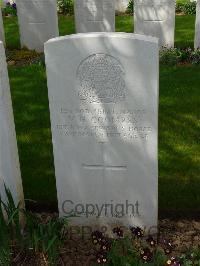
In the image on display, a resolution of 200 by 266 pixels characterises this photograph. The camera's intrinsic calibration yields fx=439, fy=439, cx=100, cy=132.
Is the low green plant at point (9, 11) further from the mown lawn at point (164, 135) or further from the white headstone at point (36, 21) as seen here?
the mown lawn at point (164, 135)

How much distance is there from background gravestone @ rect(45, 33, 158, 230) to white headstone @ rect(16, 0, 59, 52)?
6.87 metres

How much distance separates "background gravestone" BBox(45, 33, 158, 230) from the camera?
10.0 feet

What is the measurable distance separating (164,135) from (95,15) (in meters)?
5.24

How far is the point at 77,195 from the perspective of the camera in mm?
3629

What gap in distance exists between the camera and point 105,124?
130 inches

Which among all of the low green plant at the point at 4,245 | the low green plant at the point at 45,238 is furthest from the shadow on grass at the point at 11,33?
the low green plant at the point at 4,245

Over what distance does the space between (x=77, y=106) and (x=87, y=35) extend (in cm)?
53

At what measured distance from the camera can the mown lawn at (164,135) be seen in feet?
14.0

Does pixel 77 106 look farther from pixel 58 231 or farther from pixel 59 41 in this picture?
pixel 58 231

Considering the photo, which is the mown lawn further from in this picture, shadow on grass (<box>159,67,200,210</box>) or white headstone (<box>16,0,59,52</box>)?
white headstone (<box>16,0,59,52</box>)

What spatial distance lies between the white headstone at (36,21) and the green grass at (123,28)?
1.95 ft

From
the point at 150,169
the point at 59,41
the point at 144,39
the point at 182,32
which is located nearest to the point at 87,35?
the point at 59,41

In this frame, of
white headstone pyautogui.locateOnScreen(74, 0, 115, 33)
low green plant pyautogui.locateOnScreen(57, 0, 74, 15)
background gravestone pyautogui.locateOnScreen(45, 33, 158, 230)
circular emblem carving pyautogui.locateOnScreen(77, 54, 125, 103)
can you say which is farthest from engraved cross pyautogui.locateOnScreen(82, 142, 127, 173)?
low green plant pyautogui.locateOnScreen(57, 0, 74, 15)

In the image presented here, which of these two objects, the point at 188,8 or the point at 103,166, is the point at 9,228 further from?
the point at 188,8
